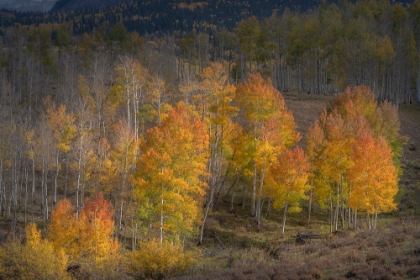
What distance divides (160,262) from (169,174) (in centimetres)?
859

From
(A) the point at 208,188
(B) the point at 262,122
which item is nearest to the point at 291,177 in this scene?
(B) the point at 262,122

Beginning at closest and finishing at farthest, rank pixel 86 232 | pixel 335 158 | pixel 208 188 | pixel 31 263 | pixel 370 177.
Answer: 1. pixel 31 263
2. pixel 86 232
3. pixel 370 177
4. pixel 335 158
5. pixel 208 188

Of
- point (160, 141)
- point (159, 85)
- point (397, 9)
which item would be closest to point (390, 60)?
point (397, 9)

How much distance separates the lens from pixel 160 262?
2073 centimetres

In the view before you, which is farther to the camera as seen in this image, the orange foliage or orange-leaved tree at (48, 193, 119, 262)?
the orange foliage

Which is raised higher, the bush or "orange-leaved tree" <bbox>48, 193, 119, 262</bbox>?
the bush

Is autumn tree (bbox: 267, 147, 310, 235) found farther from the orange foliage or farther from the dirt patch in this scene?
the dirt patch

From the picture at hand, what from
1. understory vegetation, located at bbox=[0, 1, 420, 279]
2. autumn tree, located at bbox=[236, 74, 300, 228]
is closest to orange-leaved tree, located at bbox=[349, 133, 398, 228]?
understory vegetation, located at bbox=[0, 1, 420, 279]

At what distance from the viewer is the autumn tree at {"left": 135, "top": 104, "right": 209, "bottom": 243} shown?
2883 centimetres

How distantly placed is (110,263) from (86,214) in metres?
7.39

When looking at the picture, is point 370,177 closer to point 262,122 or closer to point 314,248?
point 262,122

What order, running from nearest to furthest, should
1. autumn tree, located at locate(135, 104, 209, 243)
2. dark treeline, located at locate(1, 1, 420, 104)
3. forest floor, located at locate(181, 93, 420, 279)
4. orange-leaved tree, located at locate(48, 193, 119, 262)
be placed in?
forest floor, located at locate(181, 93, 420, 279)
orange-leaved tree, located at locate(48, 193, 119, 262)
autumn tree, located at locate(135, 104, 209, 243)
dark treeline, located at locate(1, 1, 420, 104)

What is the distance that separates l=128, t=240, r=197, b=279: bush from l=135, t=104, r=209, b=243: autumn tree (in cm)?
714

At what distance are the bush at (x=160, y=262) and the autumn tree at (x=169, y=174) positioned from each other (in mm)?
7142
